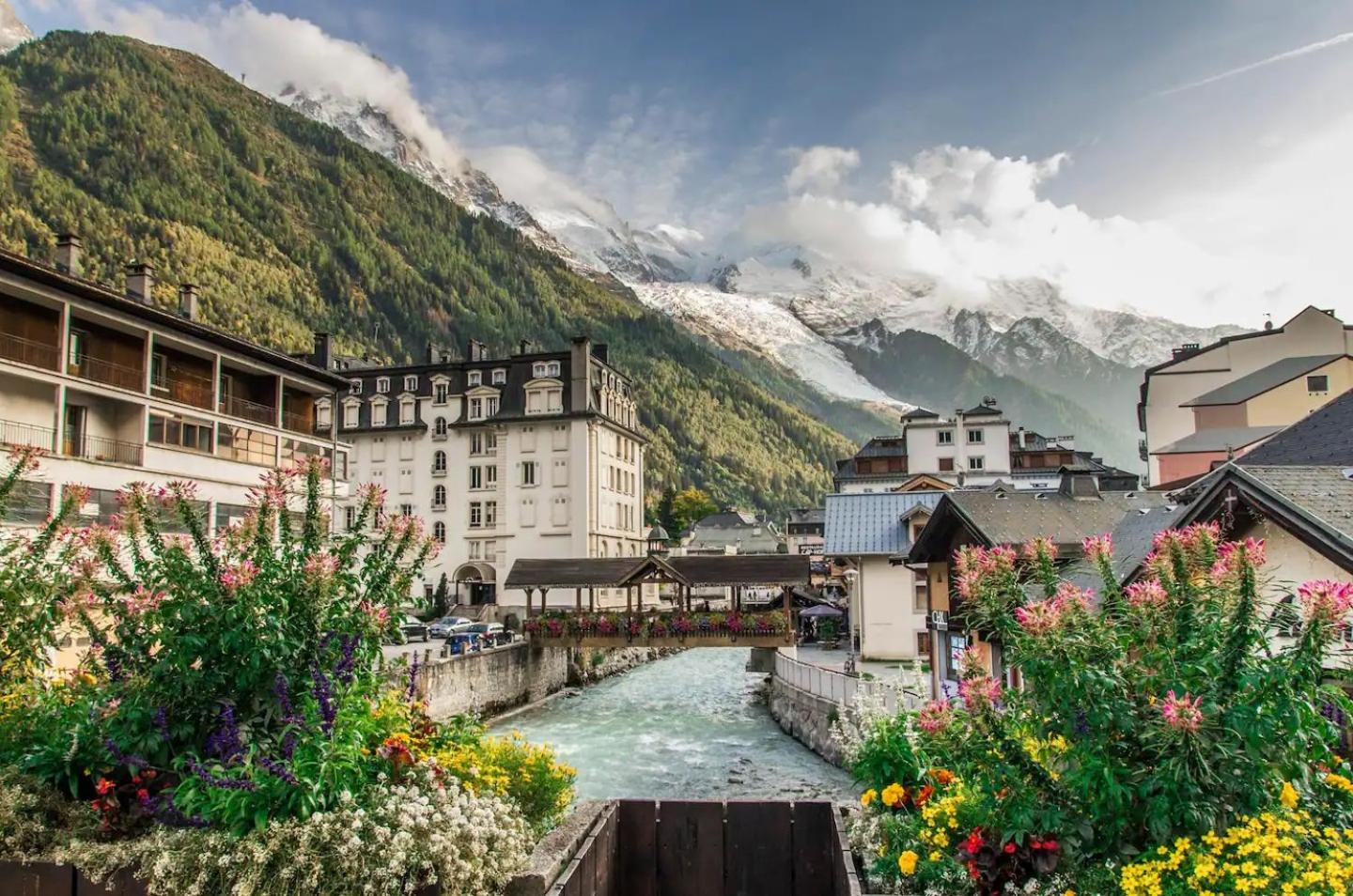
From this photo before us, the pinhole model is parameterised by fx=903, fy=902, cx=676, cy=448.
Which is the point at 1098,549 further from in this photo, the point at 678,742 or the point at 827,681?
the point at 678,742

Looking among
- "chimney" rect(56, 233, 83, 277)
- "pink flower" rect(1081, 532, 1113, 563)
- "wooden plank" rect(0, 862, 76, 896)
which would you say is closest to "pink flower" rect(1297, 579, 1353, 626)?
"pink flower" rect(1081, 532, 1113, 563)

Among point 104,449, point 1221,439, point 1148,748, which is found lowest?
point 1148,748

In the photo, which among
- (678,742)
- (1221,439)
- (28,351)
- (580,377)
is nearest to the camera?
(28,351)

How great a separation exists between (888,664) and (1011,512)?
16011mm

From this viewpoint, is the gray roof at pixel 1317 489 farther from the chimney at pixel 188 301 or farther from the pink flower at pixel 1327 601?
the chimney at pixel 188 301

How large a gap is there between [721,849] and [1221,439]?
54.4m

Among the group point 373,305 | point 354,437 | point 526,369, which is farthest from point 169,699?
point 373,305

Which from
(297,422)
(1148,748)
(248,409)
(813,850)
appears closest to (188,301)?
(297,422)

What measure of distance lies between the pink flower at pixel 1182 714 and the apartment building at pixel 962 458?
68868 mm

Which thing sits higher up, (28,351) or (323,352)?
(323,352)

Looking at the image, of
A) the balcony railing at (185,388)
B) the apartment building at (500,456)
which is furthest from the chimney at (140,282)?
the apartment building at (500,456)

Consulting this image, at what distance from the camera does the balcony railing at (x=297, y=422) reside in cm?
4171

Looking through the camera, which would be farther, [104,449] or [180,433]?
[180,433]

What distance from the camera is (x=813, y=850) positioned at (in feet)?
24.0
